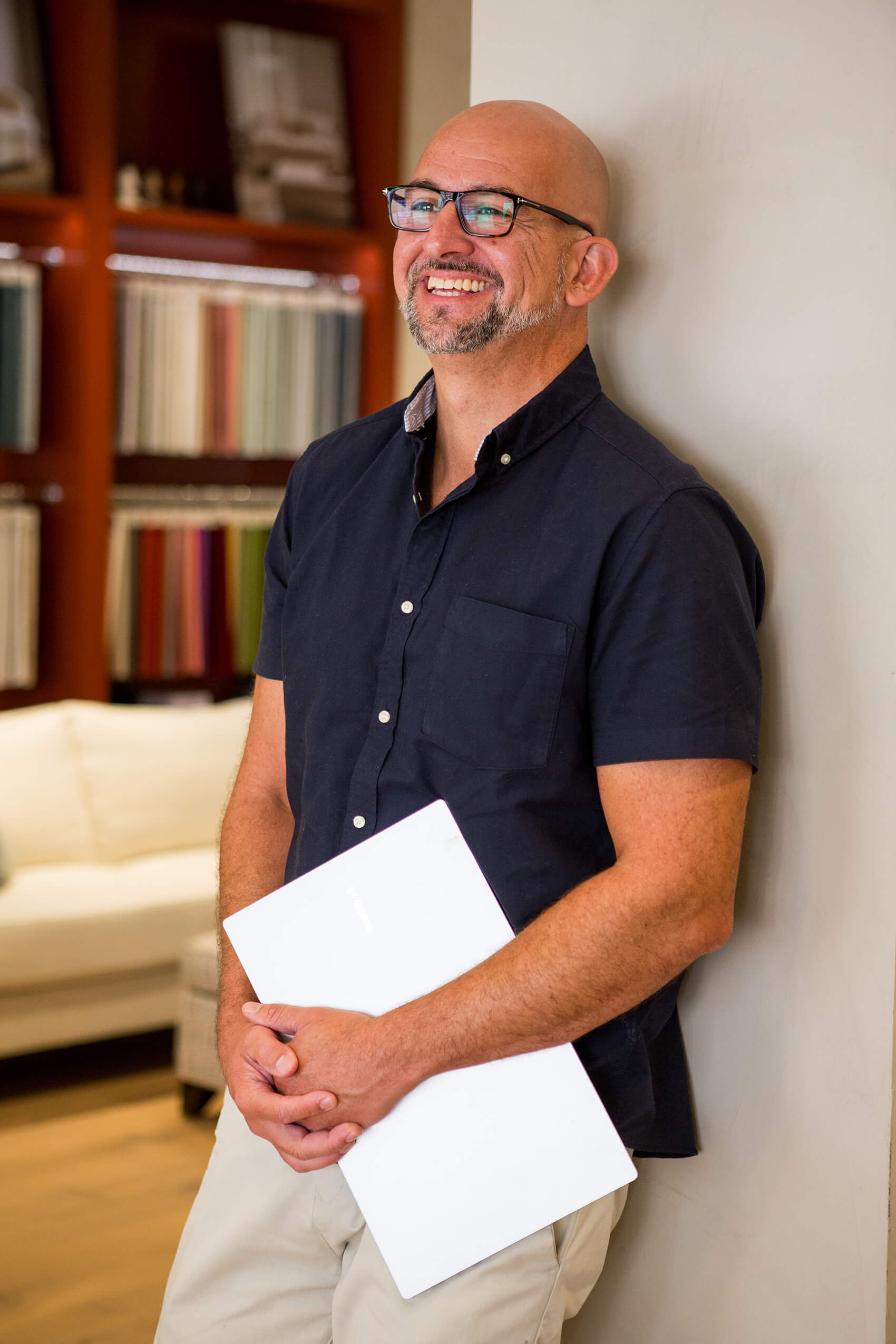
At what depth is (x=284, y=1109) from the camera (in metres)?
1.19

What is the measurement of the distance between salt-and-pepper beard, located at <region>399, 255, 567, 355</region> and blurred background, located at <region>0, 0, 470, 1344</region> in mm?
2113

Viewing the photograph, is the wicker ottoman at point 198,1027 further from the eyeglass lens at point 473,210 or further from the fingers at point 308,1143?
the eyeglass lens at point 473,210

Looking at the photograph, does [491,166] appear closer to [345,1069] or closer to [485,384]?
[485,384]

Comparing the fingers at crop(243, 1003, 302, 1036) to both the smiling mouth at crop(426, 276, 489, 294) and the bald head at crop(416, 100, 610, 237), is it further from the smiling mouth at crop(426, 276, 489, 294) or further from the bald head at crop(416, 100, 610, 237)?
the bald head at crop(416, 100, 610, 237)

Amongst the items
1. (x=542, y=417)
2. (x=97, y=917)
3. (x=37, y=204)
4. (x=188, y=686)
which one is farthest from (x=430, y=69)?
(x=542, y=417)

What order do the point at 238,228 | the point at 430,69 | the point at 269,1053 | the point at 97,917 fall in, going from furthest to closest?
the point at 430,69 → the point at 238,228 → the point at 97,917 → the point at 269,1053

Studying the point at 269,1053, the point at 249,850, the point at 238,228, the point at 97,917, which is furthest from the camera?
the point at 238,228

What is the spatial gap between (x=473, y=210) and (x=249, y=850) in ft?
2.50

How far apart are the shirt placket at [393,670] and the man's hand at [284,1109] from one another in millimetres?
215

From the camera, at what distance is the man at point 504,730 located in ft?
3.69

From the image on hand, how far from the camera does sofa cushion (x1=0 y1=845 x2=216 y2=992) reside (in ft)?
9.96

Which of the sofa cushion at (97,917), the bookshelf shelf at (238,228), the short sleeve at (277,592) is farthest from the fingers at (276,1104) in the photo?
the bookshelf shelf at (238,228)

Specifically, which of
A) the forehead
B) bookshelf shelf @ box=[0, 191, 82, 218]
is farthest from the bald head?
bookshelf shelf @ box=[0, 191, 82, 218]

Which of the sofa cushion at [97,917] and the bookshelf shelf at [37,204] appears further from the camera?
the bookshelf shelf at [37,204]
